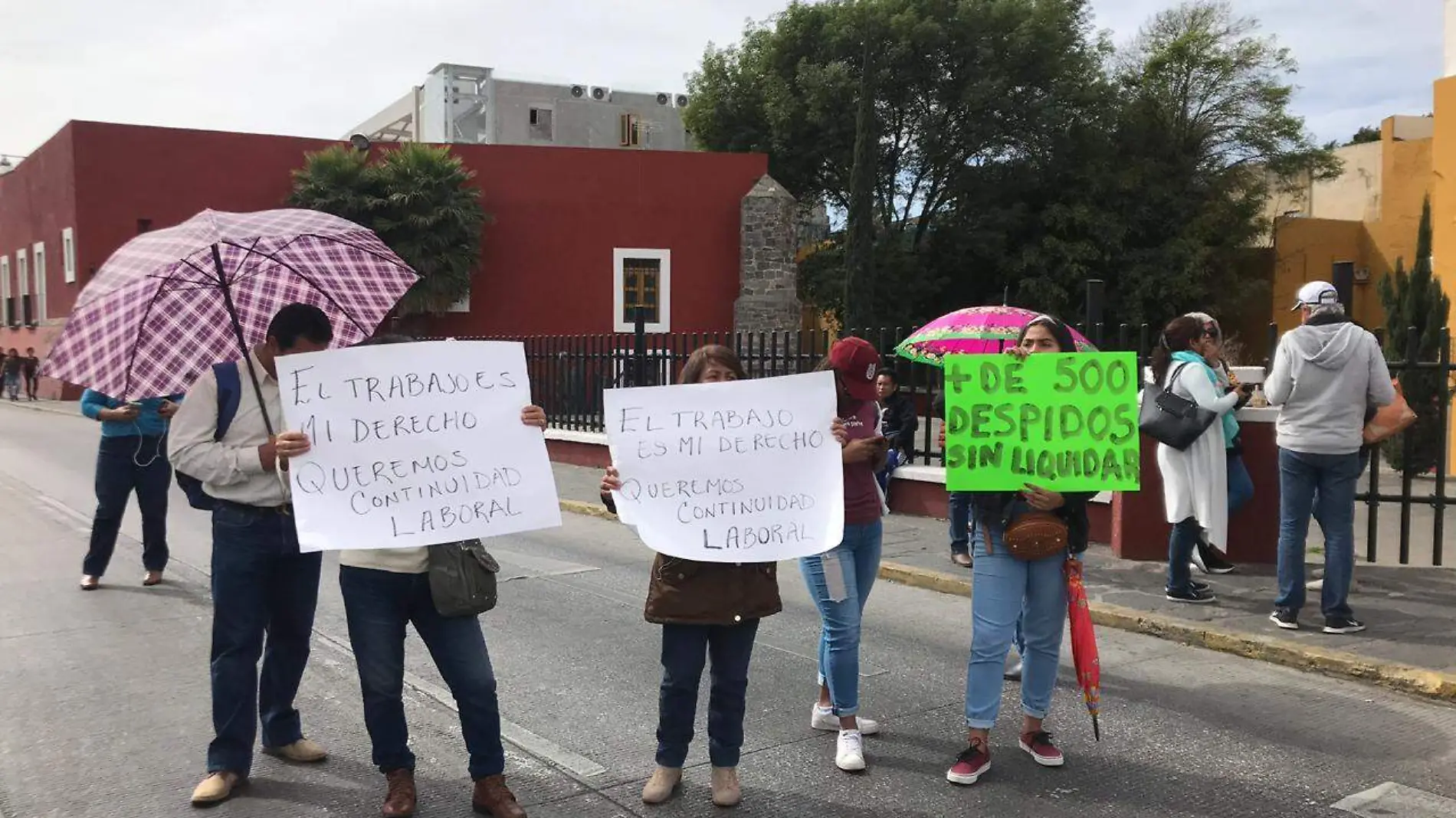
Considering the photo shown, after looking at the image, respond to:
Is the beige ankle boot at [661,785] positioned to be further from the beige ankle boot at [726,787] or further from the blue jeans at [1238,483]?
the blue jeans at [1238,483]

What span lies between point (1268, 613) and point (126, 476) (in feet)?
24.8

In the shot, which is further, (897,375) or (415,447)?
(897,375)

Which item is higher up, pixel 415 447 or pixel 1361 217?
pixel 1361 217

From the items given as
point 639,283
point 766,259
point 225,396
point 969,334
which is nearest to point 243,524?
point 225,396

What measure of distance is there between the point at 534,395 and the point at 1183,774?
40.6ft

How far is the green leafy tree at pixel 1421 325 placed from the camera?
44.6 ft

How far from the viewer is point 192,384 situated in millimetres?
4152

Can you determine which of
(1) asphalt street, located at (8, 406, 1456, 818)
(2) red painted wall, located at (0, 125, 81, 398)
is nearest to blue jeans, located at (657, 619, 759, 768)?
(1) asphalt street, located at (8, 406, 1456, 818)

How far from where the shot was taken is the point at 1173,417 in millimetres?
7020

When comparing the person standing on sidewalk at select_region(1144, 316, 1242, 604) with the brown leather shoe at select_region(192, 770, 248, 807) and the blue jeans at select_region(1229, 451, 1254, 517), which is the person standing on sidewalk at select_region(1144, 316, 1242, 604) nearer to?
the blue jeans at select_region(1229, 451, 1254, 517)

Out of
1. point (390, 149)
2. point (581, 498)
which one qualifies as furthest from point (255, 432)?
point (390, 149)


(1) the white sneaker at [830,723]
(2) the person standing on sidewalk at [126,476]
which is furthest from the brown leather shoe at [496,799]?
(2) the person standing on sidewalk at [126,476]

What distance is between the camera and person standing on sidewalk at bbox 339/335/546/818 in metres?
3.76

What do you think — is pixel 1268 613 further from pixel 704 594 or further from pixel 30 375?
pixel 30 375
